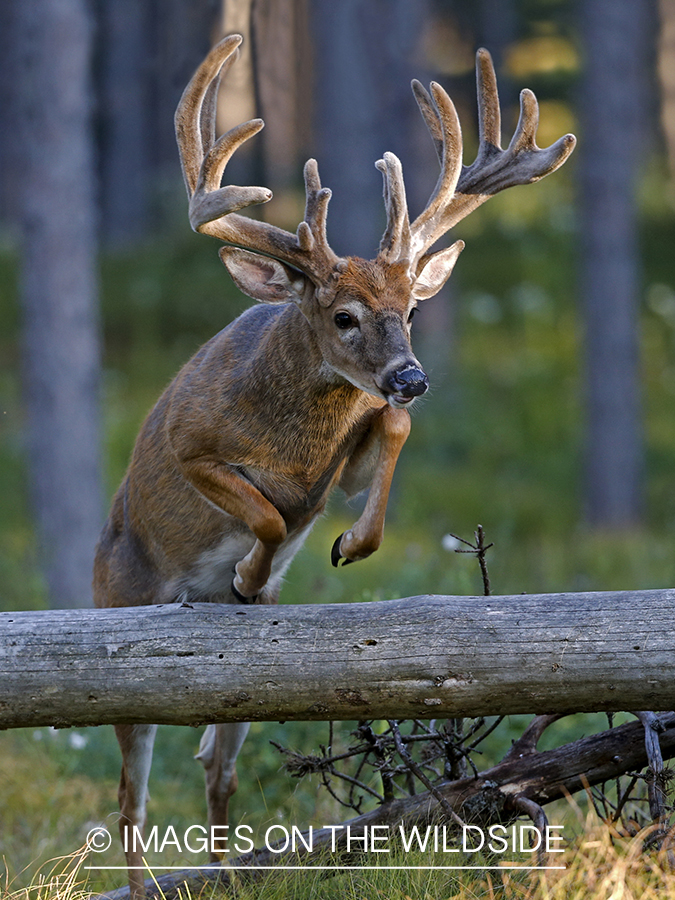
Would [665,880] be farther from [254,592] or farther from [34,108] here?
[34,108]

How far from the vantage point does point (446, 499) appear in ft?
39.8

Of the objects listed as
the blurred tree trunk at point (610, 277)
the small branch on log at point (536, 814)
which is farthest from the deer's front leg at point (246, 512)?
the blurred tree trunk at point (610, 277)

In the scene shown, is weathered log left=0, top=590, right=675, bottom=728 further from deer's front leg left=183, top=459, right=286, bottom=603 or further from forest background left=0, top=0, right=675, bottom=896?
forest background left=0, top=0, right=675, bottom=896

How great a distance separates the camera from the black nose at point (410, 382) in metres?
3.38

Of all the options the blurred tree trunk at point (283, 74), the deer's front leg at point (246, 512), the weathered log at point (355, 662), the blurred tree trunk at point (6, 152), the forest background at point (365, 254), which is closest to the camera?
the weathered log at point (355, 662)

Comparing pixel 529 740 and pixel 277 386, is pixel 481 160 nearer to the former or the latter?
pixel 277 386

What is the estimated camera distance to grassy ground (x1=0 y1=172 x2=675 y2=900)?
13.7 feet

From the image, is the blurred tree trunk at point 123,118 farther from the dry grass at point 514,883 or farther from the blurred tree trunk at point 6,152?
the dry grass at point 514,883

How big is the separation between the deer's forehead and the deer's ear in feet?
0.67

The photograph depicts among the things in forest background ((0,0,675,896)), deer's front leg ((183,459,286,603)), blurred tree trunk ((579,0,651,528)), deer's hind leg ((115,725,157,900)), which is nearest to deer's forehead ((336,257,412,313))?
deer's front leg ((183,459,286,603))

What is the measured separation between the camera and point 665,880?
9.45ft

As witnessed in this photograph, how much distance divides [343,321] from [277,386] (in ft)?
1.23

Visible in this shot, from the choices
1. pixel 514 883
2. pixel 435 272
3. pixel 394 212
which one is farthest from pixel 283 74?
pixel 514 883

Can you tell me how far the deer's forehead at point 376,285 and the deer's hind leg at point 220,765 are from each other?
1.88 m
